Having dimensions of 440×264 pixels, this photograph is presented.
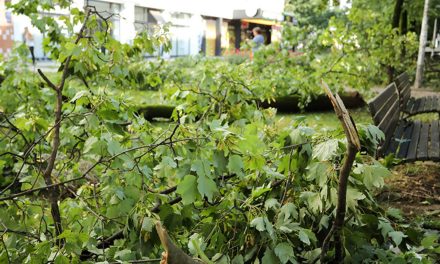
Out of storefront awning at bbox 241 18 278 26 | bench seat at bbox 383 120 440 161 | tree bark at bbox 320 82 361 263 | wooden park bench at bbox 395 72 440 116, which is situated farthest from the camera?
storefront awning at bbox 241 18 278 26

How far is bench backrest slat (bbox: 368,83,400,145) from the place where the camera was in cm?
395

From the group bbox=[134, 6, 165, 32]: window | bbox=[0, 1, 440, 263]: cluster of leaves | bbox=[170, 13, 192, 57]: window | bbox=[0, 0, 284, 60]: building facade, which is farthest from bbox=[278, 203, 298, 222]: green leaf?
bbox=[170, 13, 192, 57]: window

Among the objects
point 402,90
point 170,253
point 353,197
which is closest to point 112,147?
point 353,197

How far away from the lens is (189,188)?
1.57 m

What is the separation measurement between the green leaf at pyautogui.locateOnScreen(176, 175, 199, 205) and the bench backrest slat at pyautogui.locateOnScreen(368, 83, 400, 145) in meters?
2.56

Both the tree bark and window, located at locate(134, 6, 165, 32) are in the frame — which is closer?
the tree bark

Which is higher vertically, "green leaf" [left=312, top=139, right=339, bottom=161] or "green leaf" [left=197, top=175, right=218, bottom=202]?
"green leaf" [left=312, top=139, right=339, bottom=161]

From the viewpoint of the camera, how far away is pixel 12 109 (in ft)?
14.4

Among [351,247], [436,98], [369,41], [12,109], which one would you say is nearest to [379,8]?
[369,41]

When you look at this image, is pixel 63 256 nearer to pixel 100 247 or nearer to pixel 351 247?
pixel 100 247

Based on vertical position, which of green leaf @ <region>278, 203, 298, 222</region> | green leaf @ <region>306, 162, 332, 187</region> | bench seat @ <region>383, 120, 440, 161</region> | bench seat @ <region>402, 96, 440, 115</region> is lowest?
bench seat @ <region>383, 120, 440, 161</region>

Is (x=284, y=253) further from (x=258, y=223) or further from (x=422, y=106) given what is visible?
(x=422, y=106)

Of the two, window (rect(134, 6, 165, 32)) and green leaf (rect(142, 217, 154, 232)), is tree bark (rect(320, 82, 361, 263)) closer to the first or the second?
green leaf (rect(142, 217, 154, 232))

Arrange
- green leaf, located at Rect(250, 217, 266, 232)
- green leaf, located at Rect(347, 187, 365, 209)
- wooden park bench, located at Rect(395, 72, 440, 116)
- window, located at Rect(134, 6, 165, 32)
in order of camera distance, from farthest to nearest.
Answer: window, located at Rect(134, 6, 165, 32) < wooden park bench, located at Rect(395, 72, 440, 116) < green leaf, located at Rect(347, 187, 365, 209) < green leaf, located at Rect(250, 217, 266, 232)
